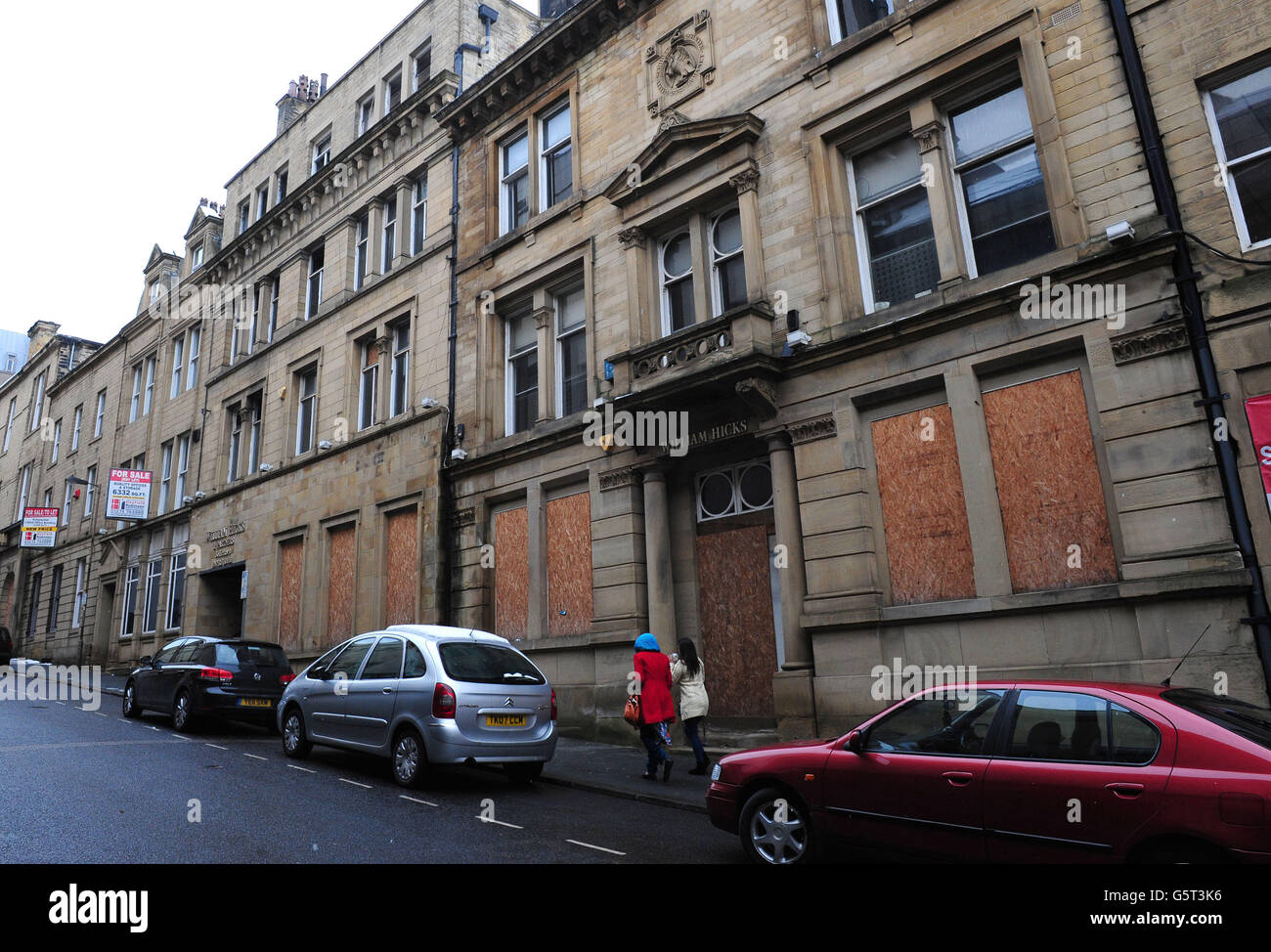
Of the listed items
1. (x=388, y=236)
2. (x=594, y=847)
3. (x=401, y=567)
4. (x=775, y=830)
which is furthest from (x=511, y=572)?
(x=388, y=236)

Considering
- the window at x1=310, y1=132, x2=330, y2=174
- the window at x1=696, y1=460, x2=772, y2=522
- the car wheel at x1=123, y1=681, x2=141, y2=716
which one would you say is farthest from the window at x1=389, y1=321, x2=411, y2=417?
the window at x1=696, y1=460, x2=772, y2=522

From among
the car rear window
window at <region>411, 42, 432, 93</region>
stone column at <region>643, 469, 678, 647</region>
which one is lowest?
the car rear window

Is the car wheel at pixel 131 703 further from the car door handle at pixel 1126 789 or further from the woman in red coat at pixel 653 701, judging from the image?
the car door handle at pixel 1126 789

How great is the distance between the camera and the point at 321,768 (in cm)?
1054

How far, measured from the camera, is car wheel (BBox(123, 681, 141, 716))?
51.3 feet

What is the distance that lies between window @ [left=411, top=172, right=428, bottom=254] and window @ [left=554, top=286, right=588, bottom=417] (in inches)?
242

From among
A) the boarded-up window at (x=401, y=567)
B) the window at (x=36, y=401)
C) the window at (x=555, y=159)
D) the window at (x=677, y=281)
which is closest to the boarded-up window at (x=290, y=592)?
the boarded-up window at (x=401, y=567)

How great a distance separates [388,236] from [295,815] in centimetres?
1875

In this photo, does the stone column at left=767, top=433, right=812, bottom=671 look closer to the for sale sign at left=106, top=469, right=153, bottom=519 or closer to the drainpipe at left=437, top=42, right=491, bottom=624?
the drainpipe at left=437, top=42, right=491, bottom=624

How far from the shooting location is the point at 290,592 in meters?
22.8

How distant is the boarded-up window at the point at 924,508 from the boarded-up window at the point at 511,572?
25.5 ft

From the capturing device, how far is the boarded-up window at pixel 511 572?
16.5 meters
